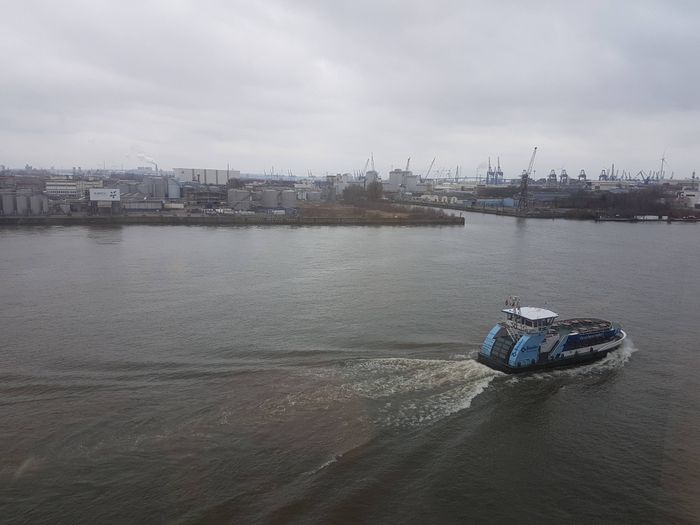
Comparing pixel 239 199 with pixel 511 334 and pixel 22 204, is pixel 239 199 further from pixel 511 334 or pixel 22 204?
pixel 511 334

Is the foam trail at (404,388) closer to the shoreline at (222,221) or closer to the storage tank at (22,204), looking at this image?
the shoreline at (222,221)

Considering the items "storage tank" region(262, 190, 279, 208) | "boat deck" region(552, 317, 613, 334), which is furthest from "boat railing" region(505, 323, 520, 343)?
"storage tank" region(262, 190, 279, 208)

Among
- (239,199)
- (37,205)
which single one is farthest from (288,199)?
(37,205)

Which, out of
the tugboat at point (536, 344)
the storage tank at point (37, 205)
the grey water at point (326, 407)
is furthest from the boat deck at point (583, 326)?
the storage tank at point (37, 205)

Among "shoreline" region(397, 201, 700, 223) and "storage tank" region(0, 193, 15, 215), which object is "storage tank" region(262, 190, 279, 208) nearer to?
"storage tank" region(0, 193, 15, 215)

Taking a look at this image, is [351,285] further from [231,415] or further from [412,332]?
[231,415]

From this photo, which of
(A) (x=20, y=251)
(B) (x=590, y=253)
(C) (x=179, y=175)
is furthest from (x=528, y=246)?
(C) (x=179, y=175)
